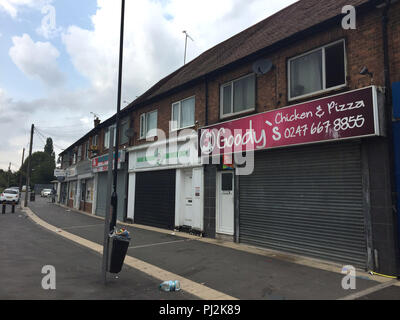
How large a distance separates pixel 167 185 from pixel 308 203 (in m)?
7.29

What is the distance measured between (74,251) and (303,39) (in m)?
9.15

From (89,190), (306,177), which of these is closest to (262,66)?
(306,177)

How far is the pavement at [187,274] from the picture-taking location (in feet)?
16.6

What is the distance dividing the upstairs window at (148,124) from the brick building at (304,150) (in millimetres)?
1864

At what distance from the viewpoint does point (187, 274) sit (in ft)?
21.1

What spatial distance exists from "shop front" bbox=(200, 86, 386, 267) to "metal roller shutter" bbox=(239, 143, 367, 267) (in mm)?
23

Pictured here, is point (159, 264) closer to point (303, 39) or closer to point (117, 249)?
point (117, 249)

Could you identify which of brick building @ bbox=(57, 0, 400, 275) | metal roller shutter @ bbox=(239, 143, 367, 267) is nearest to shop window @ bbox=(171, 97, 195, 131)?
brick building @ bbox=(57, 0, 400, 275)

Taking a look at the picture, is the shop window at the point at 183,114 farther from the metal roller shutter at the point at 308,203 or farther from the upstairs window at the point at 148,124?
the metal roller shutter at the point at 308,203

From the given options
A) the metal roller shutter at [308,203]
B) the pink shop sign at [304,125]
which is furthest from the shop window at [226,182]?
the pink shop sign at [304,125]

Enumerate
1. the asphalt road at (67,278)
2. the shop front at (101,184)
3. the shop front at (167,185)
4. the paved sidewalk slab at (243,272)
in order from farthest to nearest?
the shop front at (101,184) < the shop front at (167,185) < the paved sidewalk slab at (243,272) < the asphalt road at (67,278)

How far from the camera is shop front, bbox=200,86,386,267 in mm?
6578

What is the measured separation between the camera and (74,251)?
344 inches

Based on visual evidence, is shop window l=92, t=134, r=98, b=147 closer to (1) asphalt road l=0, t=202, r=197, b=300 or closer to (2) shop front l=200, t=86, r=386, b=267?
(1) asphalt road l=0, t=202, r=197, b=300
